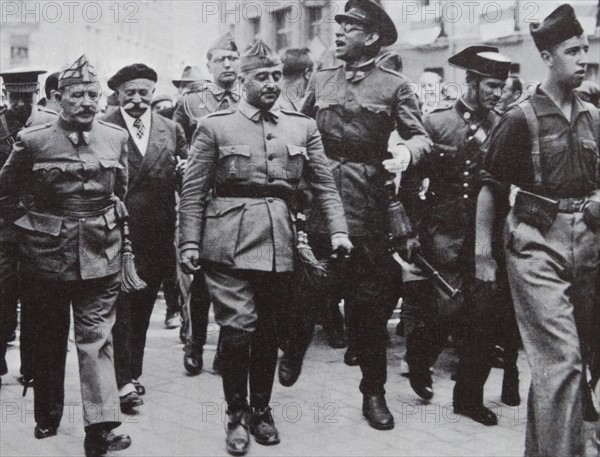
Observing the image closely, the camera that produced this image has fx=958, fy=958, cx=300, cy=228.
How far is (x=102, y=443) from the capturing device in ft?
17.8

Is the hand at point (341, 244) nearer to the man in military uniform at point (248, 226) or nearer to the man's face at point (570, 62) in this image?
the man in military uniform at point (248, 226)

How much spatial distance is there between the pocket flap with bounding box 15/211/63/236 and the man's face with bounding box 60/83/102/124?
22.6 inches

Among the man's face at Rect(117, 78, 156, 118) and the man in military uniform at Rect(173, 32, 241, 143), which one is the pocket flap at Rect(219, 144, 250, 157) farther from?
the man in military uniform at Rect(173, 32, 241, 143)

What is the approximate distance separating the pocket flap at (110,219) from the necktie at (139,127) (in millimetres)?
1182

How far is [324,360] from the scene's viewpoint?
26.0 ft

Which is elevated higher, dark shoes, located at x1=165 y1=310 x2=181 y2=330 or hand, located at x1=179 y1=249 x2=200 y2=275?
hand, located at x1=179 y1=249 x2=200 y2=275

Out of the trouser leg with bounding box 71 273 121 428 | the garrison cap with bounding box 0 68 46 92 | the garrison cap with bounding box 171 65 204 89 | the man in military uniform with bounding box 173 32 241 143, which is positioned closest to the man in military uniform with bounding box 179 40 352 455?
the trouser leg with bounding box 71 273 121 428

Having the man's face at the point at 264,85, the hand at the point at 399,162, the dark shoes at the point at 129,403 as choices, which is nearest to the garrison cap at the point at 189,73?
the dark shoes at the point at 129,403

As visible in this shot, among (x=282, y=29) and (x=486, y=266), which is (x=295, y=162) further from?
(x=282, y=29)

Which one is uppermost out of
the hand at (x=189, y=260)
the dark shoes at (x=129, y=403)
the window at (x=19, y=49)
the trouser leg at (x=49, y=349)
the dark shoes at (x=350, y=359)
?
the window at (x=19, y=49)

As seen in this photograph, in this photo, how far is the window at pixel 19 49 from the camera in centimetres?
5053

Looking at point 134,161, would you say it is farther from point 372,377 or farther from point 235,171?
point 372,377

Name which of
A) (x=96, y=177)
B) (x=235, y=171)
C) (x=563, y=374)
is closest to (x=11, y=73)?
(x=96, y=177)

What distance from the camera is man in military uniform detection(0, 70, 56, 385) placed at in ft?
22.2
